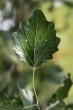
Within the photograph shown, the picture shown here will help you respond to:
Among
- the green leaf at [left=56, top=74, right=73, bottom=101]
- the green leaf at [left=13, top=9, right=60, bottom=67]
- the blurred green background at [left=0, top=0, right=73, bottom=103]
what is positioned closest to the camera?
the green leaf at [left=13, top=9, right=60, bottom=67]

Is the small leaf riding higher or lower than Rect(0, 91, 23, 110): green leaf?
lower

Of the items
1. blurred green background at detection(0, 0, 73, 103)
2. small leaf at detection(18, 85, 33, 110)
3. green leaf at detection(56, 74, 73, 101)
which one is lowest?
blurred green background at detection(0, 0, 73, 103)

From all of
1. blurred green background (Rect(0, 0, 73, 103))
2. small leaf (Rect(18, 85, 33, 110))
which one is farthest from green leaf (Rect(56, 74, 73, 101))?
blurred green background (Rect(0, 0, 73, 103))

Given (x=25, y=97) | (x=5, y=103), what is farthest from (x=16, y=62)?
(x=5, y=103)

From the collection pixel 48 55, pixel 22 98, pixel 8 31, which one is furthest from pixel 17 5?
pixel 48 55

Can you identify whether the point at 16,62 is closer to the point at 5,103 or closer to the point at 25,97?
the point at 25,97

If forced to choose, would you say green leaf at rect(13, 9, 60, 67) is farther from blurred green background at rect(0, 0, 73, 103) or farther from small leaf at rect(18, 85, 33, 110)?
blurred green background at rect(0, 0, 73, 103)

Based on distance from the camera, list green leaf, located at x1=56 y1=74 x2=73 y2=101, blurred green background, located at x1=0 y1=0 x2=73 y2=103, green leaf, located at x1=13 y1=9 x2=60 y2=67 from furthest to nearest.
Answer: blurred green background, located at x1=0 y1=0 x2=73 y2=103
green leaf, located at x1=56 y1=74 x2=73 y2=101
green leaf, located at x1=13 y1=9 x2=60 y2=67

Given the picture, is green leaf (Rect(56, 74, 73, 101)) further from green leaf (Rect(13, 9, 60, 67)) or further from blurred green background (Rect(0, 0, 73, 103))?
blurred green background (Rect(0, 0, 73, 103))

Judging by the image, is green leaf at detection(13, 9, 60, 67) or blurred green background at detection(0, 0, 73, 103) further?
blurred green background at detection(0, 0, 73, 103)
